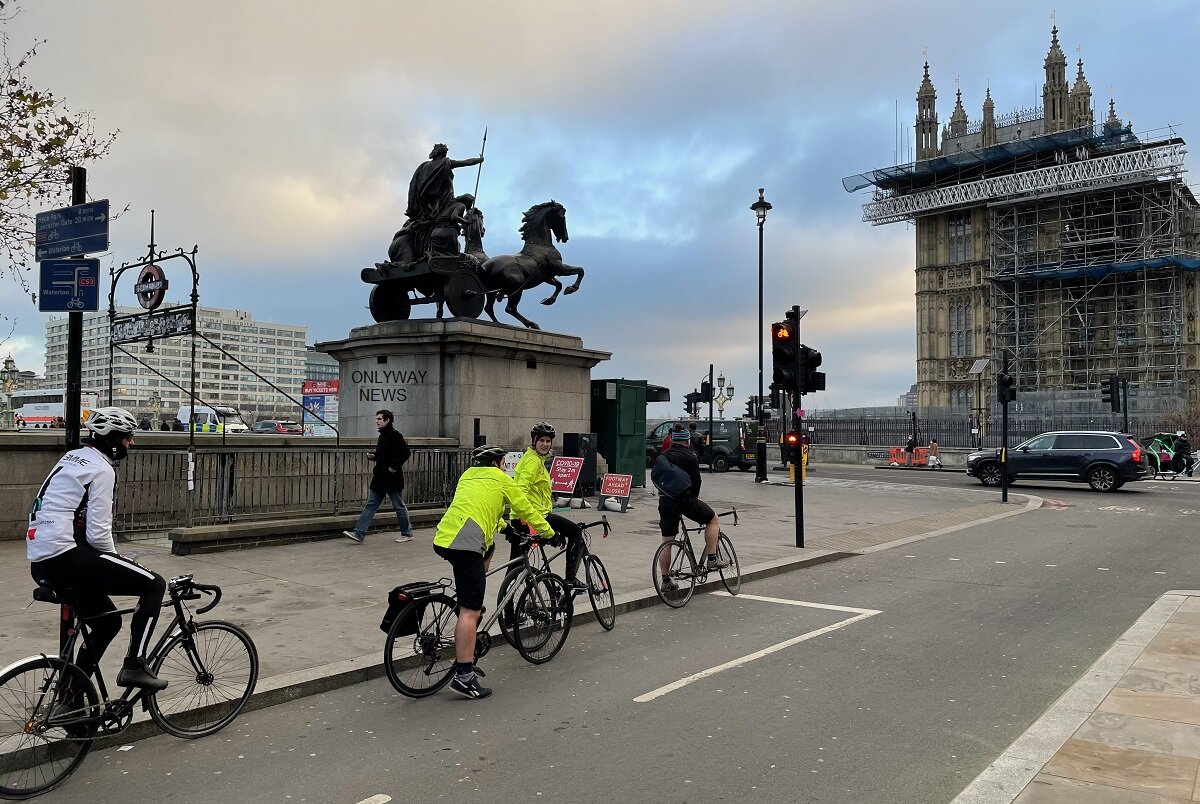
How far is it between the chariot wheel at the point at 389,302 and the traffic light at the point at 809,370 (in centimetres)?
835

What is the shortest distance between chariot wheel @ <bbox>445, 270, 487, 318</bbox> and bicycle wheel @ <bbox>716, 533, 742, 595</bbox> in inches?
353

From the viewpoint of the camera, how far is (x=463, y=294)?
1711 centimetres

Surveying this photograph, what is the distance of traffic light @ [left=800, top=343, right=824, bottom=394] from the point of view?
13636 mm

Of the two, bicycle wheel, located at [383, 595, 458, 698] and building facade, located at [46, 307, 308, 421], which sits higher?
building facade, located at [46, 307, 308, 421]

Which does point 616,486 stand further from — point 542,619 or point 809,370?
point 542,619

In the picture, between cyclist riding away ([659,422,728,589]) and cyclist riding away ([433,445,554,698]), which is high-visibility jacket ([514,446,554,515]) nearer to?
cyclist riding away ([433,445,554,698])

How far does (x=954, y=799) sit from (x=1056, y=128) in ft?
266

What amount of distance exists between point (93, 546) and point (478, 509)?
2214 millimetres

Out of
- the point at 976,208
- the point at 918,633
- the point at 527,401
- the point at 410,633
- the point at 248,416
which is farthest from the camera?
the point at 248,416

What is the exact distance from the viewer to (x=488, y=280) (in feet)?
58.7

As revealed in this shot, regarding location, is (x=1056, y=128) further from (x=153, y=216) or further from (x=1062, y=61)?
(x=153, y=216)

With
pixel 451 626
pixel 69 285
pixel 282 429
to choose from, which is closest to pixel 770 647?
pixel 451 626

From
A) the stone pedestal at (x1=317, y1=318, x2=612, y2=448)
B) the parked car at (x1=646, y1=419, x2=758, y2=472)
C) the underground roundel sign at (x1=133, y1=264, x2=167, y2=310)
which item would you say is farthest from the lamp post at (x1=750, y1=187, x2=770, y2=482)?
the underground roundel sign at (x1=133, y1=264, x2=167, y2=310)

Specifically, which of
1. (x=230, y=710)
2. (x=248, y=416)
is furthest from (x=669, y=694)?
(x=248, y=416)
